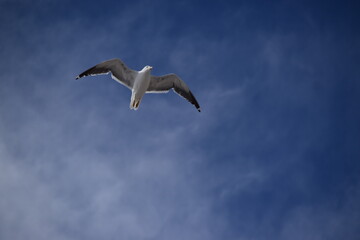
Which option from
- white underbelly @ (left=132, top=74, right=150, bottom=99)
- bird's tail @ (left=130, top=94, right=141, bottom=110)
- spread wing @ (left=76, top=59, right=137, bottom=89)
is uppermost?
spread wing @ (left=76, top=59, right=137, bottom=89)

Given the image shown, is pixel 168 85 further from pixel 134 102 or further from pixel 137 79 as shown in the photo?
pixel 134 102

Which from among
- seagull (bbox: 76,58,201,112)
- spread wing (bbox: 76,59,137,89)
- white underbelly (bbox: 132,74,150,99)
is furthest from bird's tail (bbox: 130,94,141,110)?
spread wing (bbox: 76,59,137,89)

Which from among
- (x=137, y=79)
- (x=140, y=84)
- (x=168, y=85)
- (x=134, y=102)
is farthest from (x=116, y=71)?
(x=168, y=85)

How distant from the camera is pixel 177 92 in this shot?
23641mm

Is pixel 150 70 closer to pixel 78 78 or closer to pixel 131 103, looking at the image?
pixel 131 103

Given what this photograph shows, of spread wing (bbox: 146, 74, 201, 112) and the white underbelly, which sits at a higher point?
spread wing (bbox: 146, 74, 201, 112)

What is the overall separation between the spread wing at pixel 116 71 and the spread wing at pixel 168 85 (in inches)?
45.4

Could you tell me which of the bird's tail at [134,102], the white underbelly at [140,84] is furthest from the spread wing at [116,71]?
the bird's tail at [134,102]

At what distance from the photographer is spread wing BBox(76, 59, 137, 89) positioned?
22547 mm

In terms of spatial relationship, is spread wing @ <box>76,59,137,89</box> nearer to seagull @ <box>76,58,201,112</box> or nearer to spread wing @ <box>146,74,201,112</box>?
seagull @ <box>76,58,201,112</box>

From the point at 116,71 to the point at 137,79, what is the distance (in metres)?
1.26

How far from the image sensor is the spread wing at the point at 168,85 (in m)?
23.2

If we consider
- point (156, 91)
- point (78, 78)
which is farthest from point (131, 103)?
point (78, 78)

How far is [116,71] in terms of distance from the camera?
22844mm
